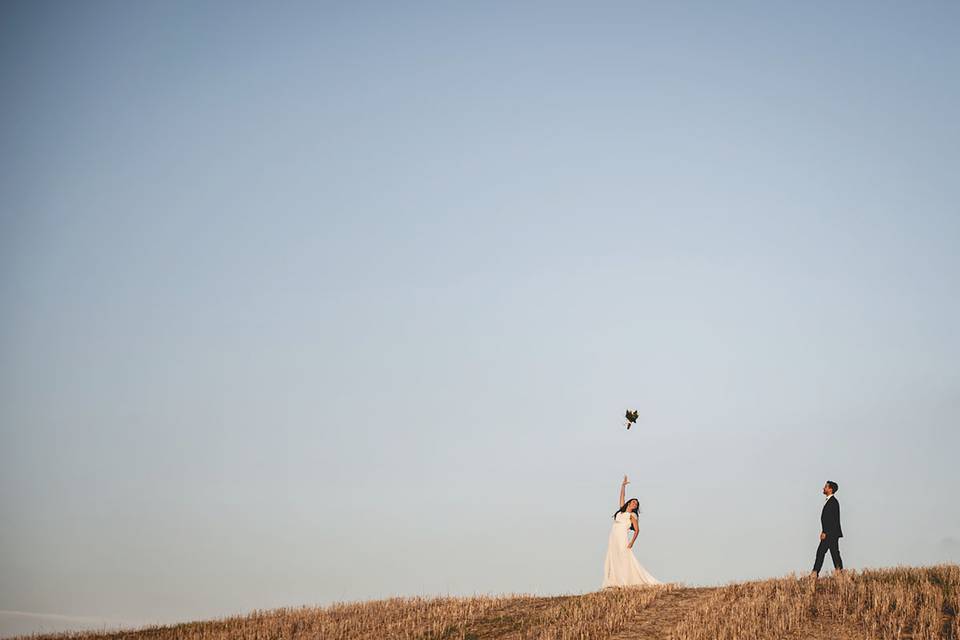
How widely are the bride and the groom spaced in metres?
5.44

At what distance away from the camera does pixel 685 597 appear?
24.8m

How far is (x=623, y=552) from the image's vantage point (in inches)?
1163

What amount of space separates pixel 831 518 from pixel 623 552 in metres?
6.80

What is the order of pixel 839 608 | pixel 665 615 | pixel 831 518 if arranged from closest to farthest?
pixel 839 608, pixel 665 615, pixel 831 518

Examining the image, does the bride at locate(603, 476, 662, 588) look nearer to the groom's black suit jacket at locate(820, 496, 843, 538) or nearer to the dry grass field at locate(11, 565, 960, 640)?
the dry grass field at locate(11, 565, 960, 640)

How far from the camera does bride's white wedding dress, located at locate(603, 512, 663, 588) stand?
95.2ft

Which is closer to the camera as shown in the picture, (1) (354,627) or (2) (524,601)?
(1) (354,627)

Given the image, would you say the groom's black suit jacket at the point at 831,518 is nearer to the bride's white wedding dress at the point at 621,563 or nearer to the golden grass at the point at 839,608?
the golden grass at the point at 839,608

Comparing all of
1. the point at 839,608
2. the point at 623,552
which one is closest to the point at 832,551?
the point at 839,608

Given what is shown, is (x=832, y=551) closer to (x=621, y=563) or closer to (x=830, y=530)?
(x=830, y=530)

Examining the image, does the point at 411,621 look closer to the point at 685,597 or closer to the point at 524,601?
the point at 524,601

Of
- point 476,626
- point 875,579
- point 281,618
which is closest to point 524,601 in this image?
point 476,626

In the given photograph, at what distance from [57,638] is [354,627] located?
10.1 metres

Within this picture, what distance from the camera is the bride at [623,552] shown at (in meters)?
29.1
